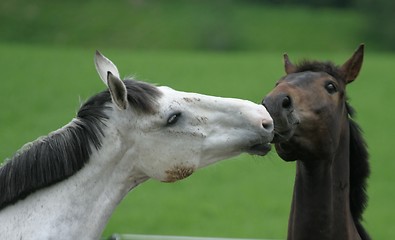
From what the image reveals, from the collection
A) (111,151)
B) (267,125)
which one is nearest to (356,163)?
(267,125)

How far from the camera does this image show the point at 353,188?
532 centimetres

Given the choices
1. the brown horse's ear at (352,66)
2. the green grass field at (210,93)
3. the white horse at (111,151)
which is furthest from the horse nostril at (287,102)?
the green grass field at (210,93)

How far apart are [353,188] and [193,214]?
976 cm

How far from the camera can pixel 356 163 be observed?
530 centimetres

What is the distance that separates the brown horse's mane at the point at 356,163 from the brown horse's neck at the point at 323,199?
0.13 metres

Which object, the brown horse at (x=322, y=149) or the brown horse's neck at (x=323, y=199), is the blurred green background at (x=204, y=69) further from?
the brown horse's neck at (x=323, y=199)

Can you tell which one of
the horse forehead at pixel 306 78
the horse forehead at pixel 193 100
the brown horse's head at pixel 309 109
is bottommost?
the brown horse's head at pixel 309 109

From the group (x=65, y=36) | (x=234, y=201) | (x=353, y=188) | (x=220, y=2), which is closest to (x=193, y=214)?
(x=234, y=201)

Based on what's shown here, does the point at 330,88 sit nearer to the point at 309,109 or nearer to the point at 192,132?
the point at 309,109

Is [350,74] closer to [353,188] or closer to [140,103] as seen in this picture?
[353,188]

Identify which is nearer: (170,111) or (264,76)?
(170,111)

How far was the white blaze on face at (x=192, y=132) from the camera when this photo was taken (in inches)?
151

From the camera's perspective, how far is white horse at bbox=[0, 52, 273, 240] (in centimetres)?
368

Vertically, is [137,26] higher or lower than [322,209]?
lower
